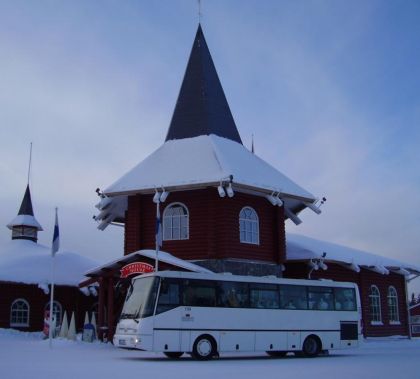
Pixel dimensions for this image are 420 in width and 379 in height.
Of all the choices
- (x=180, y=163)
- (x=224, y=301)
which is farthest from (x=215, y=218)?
(x=224, y=301)

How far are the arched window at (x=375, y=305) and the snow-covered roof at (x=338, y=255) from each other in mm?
1377

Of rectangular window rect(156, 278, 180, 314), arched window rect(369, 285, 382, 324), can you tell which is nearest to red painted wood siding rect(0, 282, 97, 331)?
arched window rect(369, 285, 382, 324)

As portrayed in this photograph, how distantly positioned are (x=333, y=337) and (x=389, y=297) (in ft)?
46.9

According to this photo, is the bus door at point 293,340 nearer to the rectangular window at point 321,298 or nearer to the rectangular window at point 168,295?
the rectangular window at point 321,298

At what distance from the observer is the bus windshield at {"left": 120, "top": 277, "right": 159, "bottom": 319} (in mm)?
15938

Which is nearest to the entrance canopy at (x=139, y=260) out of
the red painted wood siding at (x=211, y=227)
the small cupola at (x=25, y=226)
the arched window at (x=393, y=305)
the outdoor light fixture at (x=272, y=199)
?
the red painted wood siding at (x=211, y=227)

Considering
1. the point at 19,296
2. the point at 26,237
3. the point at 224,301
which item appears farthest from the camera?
the point at 26,237

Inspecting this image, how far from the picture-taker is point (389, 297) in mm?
31672

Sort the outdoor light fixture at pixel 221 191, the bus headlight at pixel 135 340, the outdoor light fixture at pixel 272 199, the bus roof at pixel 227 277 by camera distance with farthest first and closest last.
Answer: the outdoor light fixture at pixel 272 199, the outdoor light fixture at pixel 221 191, the bus roof at pixel 227 277, the bus headlight at pixel 135 340

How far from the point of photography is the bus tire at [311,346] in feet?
59.8

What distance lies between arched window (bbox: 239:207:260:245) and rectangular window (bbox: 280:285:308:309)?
5206 millimetres

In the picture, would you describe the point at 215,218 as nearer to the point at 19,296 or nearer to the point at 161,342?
the point at 161,342

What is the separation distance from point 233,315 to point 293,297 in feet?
7.65

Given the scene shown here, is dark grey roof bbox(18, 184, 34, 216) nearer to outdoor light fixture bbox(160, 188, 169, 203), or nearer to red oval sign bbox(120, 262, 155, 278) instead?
outdoor light fixture bbox(160, 188, 169, 203)
